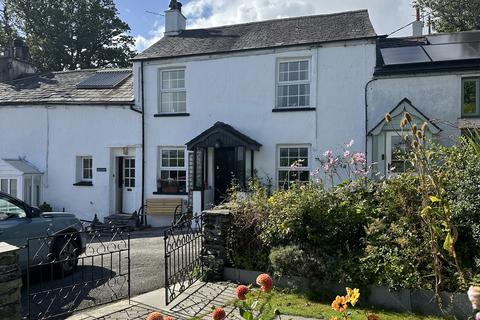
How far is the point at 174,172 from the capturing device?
1526 cm

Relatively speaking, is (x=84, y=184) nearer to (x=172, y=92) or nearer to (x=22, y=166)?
(x=22, y=166)

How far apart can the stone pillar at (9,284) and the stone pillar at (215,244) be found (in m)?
3.29

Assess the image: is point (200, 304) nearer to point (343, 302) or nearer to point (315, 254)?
point (315, 254)

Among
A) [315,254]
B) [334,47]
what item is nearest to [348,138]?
[334,47]

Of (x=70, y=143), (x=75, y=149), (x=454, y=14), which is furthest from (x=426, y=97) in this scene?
(x=454, y=14)

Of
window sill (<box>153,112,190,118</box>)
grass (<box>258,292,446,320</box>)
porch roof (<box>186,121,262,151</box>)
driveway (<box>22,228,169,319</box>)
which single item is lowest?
driveway (<box>22,228,169,319</box>)

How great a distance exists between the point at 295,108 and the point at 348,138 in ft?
6.38

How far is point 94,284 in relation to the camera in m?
7.08

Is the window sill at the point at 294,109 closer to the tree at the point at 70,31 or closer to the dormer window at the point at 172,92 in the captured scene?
the dormer window at the point at 172,92

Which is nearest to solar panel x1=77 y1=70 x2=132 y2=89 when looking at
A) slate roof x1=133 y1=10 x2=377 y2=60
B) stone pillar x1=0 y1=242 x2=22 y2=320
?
slate roof x1=133 y1=10 x2=377 y2=60

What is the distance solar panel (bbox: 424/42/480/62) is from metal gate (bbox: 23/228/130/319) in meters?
10.5

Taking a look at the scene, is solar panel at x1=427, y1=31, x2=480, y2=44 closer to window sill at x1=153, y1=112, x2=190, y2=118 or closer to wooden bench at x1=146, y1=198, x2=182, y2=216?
window sill at x1=153, y1=112, x2=190, y2=118

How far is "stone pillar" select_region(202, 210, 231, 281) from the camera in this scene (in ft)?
23.0

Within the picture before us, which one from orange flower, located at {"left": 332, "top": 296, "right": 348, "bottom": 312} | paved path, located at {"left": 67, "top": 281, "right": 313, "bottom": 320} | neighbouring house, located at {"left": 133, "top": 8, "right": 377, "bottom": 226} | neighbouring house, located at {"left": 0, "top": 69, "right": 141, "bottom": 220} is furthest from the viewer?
neighbouring house, located at {"left": 0, "top": 69, "right": 141, "bottom": 220}
